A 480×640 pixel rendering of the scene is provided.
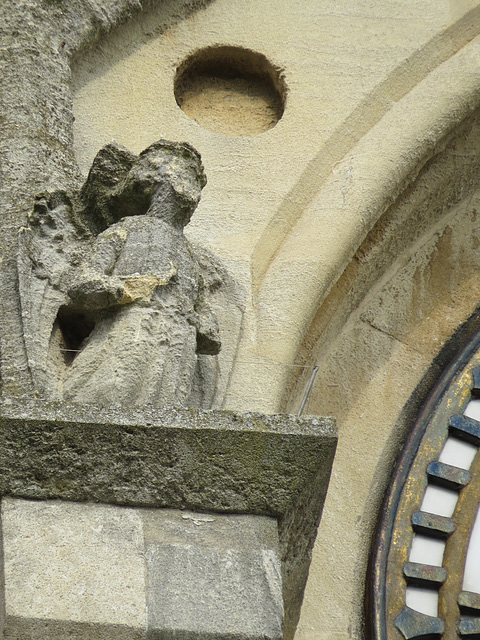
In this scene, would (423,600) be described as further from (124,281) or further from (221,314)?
(124,281)

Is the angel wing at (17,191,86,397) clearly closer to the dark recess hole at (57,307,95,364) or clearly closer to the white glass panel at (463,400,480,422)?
the dark recess hole at (57,307,95,364)

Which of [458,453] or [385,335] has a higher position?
[385,335]

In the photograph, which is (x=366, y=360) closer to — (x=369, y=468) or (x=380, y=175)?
(x=369, y=468)

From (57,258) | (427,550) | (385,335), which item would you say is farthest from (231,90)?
(427,550)

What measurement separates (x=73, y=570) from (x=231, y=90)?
9.29 ft

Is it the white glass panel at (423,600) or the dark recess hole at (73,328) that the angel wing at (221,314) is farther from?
the white glass panel at (423,600)

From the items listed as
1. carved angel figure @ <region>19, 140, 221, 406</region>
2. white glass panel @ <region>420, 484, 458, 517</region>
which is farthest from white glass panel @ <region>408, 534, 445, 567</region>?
carved angel figure @ <region>19, 140, 221, 406</region>

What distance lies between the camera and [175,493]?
Result: 92.0 inches

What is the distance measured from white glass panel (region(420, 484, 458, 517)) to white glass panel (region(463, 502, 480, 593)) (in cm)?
11

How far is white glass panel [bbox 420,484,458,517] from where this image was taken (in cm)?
334

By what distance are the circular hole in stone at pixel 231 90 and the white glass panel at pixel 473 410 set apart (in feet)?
5.06

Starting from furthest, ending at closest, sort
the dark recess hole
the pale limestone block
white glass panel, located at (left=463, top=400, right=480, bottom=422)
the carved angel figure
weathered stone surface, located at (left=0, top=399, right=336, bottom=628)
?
1. white glass panel, located at (left=463, top=400, right=480, bottom=422)
2. the dark recess hole
3. the carved angel figure
4. weathered stone surface, located at (left=0, top=399, right=336, bottom=628)
5. the pale limestone block

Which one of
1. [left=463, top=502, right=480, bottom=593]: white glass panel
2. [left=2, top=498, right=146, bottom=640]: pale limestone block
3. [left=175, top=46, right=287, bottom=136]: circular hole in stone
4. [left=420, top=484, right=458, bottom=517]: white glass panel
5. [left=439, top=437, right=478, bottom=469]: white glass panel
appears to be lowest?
[left=2, top=498, right=146, bottom=640]: pale limestone block

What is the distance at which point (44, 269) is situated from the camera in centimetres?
296
